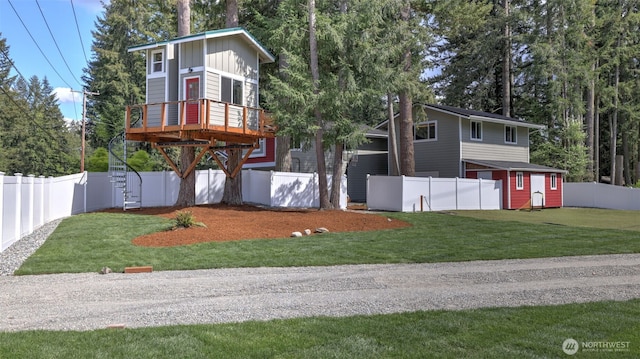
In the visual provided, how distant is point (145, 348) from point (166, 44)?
1501cm

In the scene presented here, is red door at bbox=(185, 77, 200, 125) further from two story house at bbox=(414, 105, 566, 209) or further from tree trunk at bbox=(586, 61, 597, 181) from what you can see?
Result: tree trunk at bbox=(586, 61, 597, 181)

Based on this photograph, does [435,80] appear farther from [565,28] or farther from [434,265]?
[434,265]

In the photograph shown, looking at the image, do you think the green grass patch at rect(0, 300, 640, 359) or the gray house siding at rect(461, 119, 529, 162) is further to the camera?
the gray house siding at rect(461, 119, 529, 162)

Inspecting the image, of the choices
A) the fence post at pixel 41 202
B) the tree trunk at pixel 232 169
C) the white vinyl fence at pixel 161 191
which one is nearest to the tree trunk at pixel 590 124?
the white vinyl fence at pixel 161 191

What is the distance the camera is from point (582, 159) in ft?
99.6

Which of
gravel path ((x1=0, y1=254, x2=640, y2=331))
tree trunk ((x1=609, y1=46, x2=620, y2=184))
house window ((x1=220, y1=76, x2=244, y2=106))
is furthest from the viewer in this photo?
tree trunk ((x1=609, y1=46, x2=620, y2=184))

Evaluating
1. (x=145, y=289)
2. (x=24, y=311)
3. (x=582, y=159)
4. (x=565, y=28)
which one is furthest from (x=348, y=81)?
(x=565, y=28)

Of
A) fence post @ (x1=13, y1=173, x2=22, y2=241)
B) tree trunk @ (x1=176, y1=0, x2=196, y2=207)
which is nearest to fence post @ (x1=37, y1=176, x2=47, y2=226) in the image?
fence post @ (x1=13, y1=173, x2=22, y2=241)

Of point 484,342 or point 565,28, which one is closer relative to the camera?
point 484,342

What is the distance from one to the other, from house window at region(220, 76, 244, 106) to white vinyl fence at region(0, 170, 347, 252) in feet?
12.0

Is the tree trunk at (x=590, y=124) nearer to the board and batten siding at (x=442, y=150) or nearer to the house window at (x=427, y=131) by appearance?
the board and batten siding at (x=442, y=150)

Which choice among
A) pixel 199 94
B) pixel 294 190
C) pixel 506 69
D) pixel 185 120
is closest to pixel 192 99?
pixel 199 94

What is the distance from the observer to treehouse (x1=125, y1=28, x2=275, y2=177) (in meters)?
16.1

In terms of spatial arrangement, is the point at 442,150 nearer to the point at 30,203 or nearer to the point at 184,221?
the point at 184,221
